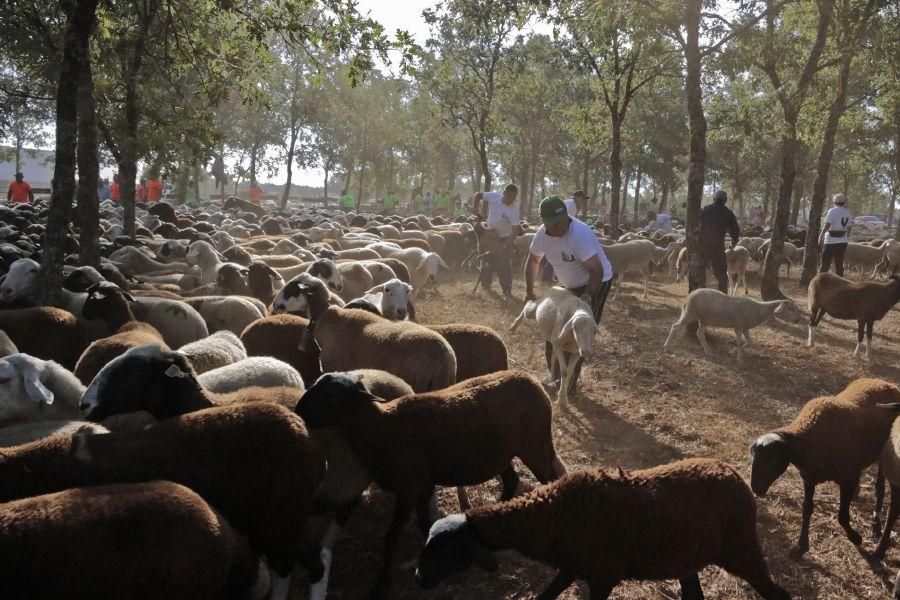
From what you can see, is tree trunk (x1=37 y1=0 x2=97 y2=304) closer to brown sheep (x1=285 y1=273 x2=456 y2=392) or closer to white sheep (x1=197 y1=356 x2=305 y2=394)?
brown sheep (x1=285 y1=273 x2=456 y2=392)

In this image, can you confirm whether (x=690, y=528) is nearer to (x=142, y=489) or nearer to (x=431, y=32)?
(x=142, y=489)

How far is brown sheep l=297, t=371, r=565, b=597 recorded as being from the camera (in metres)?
4.00

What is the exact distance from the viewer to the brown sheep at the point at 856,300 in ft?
32.7

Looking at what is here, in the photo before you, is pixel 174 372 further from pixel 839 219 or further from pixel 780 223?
pixel 839 219

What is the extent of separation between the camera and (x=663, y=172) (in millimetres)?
40688

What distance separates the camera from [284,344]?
21.2 ft

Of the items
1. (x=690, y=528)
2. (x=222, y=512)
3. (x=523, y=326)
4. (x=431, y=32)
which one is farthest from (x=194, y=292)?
(x=431, y=32)

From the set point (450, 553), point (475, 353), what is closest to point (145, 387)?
point (450, 553)

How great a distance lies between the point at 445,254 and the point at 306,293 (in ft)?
42.9

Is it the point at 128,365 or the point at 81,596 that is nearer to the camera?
the point at 81,596

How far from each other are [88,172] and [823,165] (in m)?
15.9

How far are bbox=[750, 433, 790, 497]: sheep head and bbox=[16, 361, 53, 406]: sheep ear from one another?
466 cm

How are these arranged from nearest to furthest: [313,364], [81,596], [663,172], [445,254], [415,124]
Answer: [81,596], [313,364], [445,254], [663,172], [415,124]

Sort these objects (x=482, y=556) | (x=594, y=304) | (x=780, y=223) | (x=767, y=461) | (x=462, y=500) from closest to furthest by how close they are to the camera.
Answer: (x=482, y=556)
(x=767, y=461)
(x=462, y=500)
(x=594, y=304)
(x=780, y=223)
